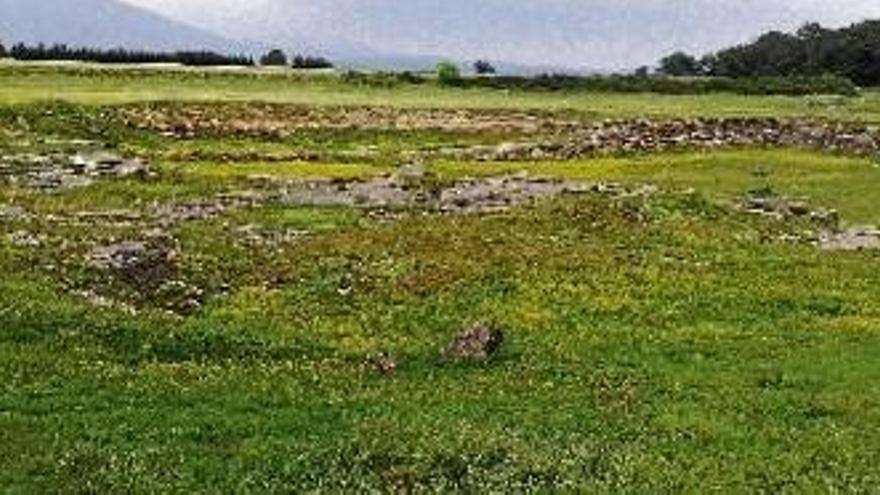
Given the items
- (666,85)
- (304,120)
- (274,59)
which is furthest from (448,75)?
(304,120)

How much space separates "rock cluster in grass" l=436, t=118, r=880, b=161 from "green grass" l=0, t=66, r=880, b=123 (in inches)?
489

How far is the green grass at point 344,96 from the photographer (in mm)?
112000

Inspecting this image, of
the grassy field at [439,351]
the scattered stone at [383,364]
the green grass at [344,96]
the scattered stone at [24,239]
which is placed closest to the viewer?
the grassy field at [439,351]

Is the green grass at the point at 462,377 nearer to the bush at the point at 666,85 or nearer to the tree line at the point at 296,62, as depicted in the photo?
the bush at the point at 666,85

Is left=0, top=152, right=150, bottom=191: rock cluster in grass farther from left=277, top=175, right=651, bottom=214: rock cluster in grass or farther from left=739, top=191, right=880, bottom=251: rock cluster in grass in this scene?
left=739, top=191, right=880, bottom=251: rock cluster in grass

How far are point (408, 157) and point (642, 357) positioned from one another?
50542 mm

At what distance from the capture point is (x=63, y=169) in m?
72.4

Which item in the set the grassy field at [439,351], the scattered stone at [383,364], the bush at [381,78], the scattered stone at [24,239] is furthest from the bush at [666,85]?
the scattered stone at [383,364]

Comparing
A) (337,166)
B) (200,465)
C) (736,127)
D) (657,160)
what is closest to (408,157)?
(337,166)

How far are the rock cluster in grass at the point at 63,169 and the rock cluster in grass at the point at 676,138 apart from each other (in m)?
19.9

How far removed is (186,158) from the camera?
80750mm

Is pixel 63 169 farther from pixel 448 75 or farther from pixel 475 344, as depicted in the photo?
pixel 448 75

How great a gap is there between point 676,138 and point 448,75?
6140cm

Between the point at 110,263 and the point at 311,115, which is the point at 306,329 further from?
the point at 311,115
